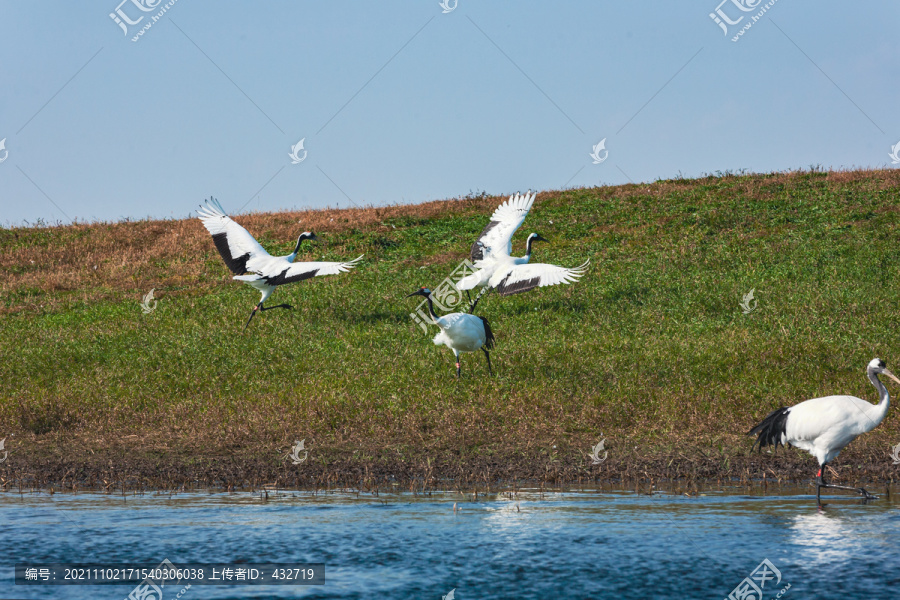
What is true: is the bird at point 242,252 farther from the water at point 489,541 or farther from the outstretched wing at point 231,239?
the water at point 489,541

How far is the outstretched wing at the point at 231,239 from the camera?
20.9 meters

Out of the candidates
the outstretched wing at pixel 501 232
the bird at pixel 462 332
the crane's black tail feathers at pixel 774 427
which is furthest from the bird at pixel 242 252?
the crane's black tail feathers at pixel 774 427

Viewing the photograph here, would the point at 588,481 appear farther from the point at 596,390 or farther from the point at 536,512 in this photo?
the point at 596,390

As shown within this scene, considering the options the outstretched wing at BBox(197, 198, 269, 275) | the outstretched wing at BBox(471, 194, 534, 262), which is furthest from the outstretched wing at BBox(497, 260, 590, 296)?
the outstretched wing at BBox(197, 198, 269, 275)

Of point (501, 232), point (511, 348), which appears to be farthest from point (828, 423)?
point (501, 232)

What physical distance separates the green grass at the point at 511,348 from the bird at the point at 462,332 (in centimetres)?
52

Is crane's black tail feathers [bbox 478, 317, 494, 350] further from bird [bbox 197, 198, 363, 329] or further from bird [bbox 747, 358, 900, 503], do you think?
bird [bbox 747, 358, 900, 503]

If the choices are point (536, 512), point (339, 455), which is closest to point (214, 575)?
point (536, 512)

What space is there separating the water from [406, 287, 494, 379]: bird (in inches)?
229

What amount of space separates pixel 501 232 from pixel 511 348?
10.6 ft

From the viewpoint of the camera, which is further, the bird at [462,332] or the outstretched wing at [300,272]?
the outstretched wing at [300,272]

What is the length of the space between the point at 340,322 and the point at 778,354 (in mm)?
10245

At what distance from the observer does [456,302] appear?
22.1 meters

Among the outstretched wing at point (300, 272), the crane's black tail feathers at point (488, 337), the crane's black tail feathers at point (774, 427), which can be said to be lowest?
the crane's black tail feathers at point (774, 427)
